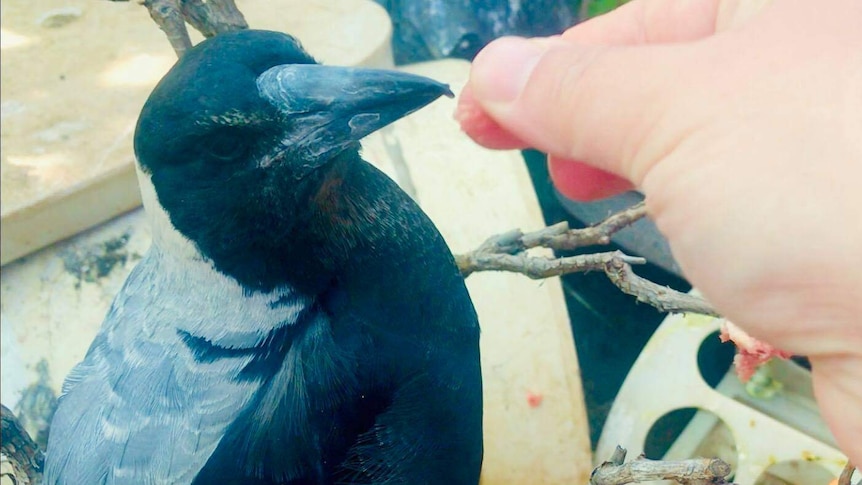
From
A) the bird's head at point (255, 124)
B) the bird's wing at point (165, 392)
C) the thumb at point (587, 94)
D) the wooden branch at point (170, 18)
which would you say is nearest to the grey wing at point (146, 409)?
the bird's wing at point (165, 392)

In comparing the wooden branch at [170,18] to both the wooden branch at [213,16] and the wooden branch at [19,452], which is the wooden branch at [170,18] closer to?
the wooden branch at [213,16]

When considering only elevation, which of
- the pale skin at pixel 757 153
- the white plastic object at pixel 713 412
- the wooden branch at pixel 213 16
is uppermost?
the wooden branch at pixel 213 16

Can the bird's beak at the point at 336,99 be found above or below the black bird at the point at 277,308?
above

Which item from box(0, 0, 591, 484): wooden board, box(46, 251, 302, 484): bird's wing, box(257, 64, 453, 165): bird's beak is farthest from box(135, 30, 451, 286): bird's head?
box(0, 0, 591, 484): wooden board

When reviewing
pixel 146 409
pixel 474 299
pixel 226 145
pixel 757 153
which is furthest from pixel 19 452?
pixel 757 153

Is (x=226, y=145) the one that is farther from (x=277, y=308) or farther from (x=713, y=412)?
(x=713, y=412)

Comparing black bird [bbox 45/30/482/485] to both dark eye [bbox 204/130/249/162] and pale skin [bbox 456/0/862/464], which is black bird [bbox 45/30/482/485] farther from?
pale skin [bbox 456/0/862/464]

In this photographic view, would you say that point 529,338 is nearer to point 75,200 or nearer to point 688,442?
point 688,442
